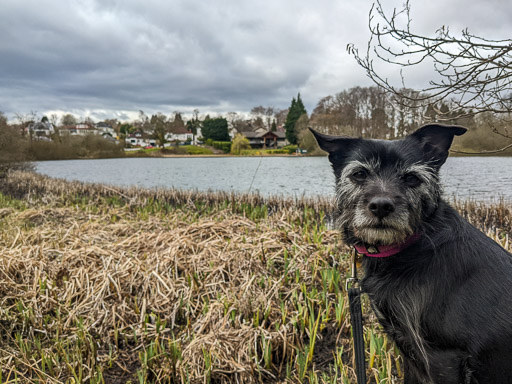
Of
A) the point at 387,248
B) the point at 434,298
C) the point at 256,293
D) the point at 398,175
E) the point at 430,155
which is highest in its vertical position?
the point at 430,155

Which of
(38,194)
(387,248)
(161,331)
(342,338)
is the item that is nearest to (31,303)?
(161,331)

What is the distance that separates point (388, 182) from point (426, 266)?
58 centimetres

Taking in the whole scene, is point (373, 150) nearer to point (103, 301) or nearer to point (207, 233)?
point (103, 301)

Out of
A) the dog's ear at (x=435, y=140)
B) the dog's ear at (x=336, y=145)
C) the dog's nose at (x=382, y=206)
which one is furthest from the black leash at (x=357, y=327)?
the dog's ear at (x=435, y=140)

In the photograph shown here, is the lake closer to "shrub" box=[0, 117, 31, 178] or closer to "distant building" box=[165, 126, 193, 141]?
"shrub" box=[0, 117, 31, 178]

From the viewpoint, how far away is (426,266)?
1.97 meters

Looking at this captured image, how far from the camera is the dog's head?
6.43ft

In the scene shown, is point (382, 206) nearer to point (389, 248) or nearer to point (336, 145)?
point (389, 248)

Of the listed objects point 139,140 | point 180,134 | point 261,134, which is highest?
point 180,134

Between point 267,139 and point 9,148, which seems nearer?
point 9,148

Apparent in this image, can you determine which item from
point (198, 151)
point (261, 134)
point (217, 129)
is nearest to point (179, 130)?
point (217, 129)

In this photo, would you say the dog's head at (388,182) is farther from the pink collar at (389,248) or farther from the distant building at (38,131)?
the distant building at (38,131)

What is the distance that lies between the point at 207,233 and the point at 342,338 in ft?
10.6

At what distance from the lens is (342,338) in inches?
139
